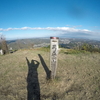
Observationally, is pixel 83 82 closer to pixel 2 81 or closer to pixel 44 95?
pixel 44 95

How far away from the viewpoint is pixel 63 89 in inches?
132

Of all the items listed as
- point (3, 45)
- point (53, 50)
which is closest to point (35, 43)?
point (3, 45)

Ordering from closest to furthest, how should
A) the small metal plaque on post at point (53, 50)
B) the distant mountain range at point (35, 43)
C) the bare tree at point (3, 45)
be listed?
the small metal plaque on post at point (53, 50)
the bare tree at point (3, 45)
the distant mountain range at point (35, 43)

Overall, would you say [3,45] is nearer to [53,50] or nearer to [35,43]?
[53,50]

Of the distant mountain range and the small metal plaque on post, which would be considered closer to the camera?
the small metal plaque on post

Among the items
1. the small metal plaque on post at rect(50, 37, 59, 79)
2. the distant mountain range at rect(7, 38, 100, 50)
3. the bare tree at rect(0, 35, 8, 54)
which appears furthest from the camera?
the distant mountain range at rect(7, 38, 100, 50)

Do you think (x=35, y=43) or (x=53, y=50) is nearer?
(x=53, y=50)

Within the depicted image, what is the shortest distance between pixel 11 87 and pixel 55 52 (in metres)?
2.59

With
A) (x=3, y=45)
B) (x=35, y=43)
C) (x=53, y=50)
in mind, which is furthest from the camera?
(x=35, y=43)

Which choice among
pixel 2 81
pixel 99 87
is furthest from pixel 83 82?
pixel 2 81

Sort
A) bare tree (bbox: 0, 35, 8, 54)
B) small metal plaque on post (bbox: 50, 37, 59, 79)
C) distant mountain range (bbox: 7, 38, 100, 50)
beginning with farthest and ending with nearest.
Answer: distant mountain range (bbox: 7, 38, 100, 50) < bare tree (bbox: 0, 35, 8, 54) < small metal plaque on post (bbox: 50, 37, 59, 79)

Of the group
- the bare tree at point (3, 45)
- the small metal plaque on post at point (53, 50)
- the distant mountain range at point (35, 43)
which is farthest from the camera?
the distant mountain range at point (35, 43)

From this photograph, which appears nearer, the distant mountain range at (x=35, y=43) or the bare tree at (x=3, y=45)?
the bare tree at (x=3, y=45)

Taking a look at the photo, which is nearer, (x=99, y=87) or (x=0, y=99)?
(x=0, y=99)
